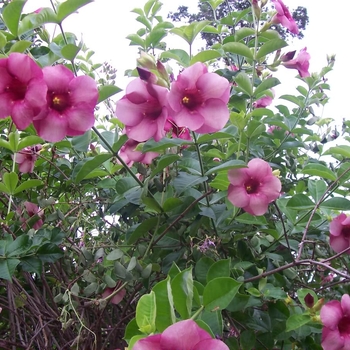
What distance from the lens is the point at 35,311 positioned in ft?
3.86

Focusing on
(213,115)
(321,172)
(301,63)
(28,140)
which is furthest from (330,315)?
(28,140)

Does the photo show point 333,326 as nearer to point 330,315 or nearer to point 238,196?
point 330,315

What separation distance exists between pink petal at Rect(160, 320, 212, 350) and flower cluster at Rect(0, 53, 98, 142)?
46 centimetres

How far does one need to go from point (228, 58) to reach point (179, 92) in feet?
2.31

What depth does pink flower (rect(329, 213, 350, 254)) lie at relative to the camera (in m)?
1.08

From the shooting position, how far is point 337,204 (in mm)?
1121

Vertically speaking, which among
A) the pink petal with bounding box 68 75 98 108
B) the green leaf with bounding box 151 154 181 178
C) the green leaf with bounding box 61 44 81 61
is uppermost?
the green leaf with bounding box 61 44 81 61

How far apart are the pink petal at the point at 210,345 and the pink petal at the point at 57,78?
543 millimetres

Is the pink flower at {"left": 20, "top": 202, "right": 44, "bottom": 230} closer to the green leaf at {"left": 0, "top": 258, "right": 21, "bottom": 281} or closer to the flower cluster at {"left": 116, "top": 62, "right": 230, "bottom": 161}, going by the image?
the green leaf at {"left": 0, "top": 258, "right": 21, "bottom": 281}

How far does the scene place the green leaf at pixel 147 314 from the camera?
0.59 m

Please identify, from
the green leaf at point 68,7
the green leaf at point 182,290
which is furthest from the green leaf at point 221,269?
the green leaf at point 68,7

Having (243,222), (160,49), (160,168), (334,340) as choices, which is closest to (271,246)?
(243,222)

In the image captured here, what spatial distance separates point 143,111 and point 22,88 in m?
0.24

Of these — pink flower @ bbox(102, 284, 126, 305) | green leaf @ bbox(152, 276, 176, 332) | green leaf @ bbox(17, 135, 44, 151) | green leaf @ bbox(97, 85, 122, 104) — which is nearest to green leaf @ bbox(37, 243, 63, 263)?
pink flower @ bbox(102, 284, 126, 305)
